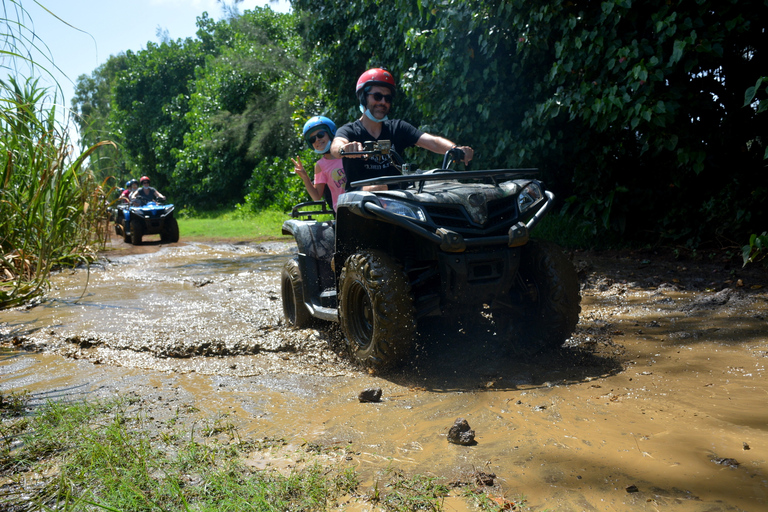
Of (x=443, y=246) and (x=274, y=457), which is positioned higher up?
(x=443, y=246)

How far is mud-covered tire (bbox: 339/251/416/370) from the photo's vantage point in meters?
3.58

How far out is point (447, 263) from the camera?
3.56m

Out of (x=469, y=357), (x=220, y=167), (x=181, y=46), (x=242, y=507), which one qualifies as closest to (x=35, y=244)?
(x=469, y=357)

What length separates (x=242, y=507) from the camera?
2.10 metres

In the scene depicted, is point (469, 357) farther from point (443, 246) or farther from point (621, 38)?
point (621, 38)

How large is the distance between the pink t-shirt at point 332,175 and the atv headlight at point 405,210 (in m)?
1.60

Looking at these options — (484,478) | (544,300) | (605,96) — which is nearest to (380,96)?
(544,300)

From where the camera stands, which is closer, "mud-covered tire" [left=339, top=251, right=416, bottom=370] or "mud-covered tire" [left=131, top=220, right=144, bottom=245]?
"mud-covered tire" [left=339, top=251, right=416, bottom=370]

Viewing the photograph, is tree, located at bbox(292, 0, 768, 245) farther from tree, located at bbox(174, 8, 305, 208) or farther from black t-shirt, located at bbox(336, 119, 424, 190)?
tree, located at bbox(174, 8, 305, 208)

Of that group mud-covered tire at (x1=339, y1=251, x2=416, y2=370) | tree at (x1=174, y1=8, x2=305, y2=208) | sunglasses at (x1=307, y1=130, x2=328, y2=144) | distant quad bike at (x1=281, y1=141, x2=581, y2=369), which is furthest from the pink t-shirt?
tree at (x1=174, y1=8, x2=305, y2=208)

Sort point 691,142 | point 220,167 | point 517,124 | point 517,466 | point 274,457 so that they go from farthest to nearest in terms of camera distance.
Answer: point 220,167
point 517,124
point 691,142
point 274,457
point 517,466

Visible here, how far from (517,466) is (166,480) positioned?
1.26 m

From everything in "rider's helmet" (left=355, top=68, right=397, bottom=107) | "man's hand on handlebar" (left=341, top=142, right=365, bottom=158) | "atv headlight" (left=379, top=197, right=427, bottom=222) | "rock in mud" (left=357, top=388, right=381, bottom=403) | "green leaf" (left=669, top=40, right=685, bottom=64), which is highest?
"green leaf" (left=669, top=40, right=685, bottom=64)

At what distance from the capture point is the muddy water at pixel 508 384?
235 centimetres
